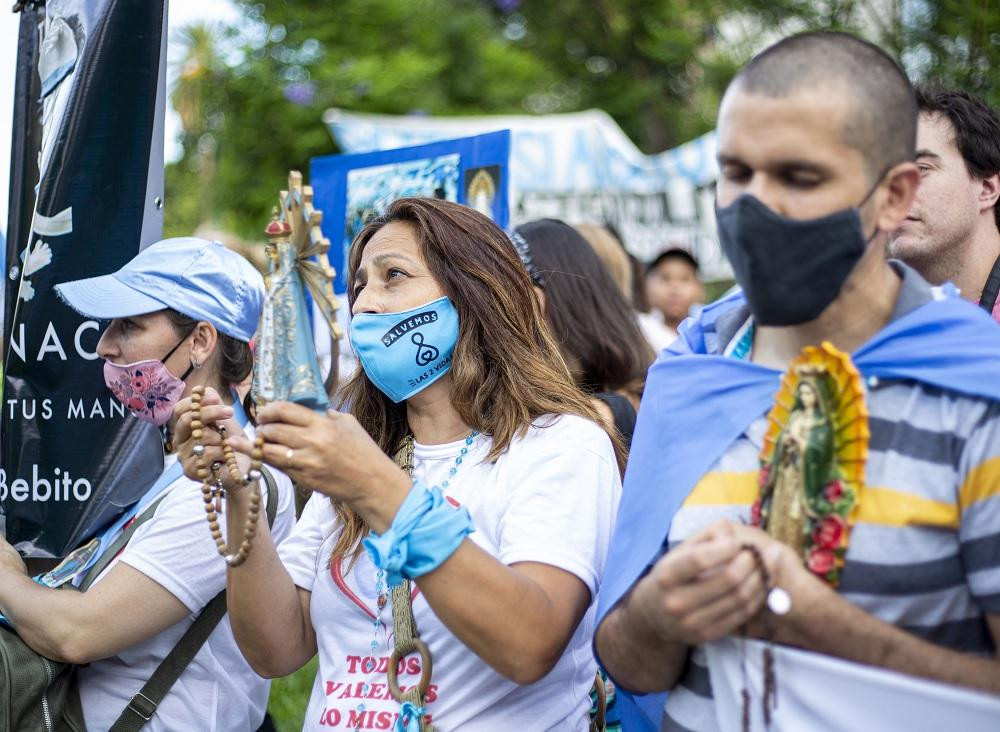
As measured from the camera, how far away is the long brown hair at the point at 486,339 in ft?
8.60

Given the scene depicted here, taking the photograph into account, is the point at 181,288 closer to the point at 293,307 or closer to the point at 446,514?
the point at 293,307

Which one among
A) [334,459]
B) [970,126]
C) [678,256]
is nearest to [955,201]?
[970,126]

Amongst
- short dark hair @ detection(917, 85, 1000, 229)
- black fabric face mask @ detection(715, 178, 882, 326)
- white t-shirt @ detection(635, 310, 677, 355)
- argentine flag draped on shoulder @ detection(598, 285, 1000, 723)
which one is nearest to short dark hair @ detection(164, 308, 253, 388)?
argentine flag draped on shoulder @ detection(598, 285, 1000, 723)

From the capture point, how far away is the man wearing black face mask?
169 centimetres

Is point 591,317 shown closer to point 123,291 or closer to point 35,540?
point 123,291

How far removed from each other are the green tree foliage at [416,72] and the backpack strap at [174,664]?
7.94 meters

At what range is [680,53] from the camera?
13.9m

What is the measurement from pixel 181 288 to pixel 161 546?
2.28 feet

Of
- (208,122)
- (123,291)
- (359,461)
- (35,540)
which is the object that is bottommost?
(35,540)

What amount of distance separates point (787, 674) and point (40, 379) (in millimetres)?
2405

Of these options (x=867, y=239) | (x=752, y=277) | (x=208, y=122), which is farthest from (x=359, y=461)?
(x=208, y=122)

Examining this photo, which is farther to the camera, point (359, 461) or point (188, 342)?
point (188, 342)

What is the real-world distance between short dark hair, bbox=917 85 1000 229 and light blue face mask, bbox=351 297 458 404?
5.03ft

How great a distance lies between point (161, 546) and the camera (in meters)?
2.86
